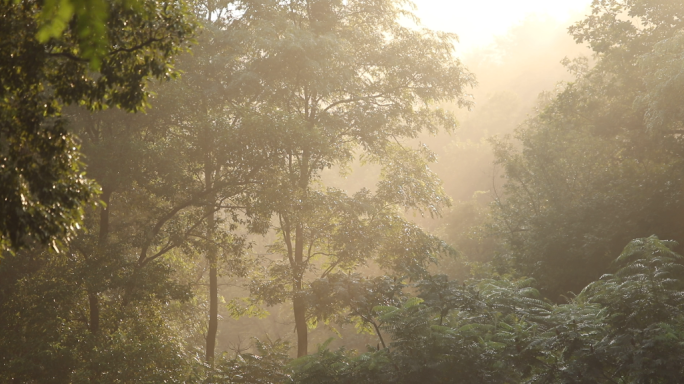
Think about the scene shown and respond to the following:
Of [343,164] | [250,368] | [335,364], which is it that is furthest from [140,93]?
[343,164]

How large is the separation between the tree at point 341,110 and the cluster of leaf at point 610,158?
5.91 metres

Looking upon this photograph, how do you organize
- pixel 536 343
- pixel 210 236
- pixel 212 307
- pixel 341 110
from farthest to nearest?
pixel 341 110, pixel 212 307, pixel 210 236, pixel 536 343

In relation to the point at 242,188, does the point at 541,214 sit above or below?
above

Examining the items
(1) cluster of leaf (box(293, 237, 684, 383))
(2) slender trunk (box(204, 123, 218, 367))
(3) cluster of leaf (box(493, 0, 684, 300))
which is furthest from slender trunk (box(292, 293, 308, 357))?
(3) cluster of leaf (box(493, 0, 684, 300))

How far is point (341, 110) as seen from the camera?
58.0ft

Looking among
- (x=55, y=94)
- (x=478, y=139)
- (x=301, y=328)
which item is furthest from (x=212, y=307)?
(x=478, y=139)

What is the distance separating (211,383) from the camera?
428 inches

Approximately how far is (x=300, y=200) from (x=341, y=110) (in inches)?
196

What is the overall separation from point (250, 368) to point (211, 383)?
32.5 inches

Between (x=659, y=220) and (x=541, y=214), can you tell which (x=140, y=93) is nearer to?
(x=659, y=220)

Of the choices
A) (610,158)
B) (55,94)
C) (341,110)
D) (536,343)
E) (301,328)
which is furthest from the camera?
(610,158)

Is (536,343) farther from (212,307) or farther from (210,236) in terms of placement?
(212,307)

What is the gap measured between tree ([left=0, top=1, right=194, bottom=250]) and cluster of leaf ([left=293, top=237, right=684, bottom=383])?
17.5 ft

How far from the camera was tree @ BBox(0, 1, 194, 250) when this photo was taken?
186 inches
